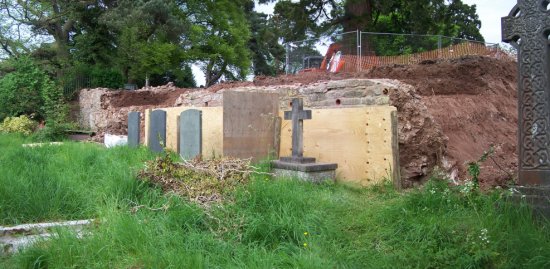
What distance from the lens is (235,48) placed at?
112 feet

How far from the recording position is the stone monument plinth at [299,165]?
7.49 metres

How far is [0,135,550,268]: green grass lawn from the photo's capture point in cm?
396

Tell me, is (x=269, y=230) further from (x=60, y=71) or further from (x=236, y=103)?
(x=60, y=71)

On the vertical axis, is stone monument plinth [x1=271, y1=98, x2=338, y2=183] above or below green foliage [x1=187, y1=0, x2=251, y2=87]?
below

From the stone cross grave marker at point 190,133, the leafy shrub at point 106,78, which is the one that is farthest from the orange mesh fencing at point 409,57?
the leafy shrub at point 106,78

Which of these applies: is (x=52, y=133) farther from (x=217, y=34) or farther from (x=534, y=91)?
(x=217, y=34)

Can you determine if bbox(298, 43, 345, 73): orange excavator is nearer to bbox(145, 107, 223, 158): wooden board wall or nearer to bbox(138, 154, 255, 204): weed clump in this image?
bbox(145, 107, 223, 158): wooden board wall

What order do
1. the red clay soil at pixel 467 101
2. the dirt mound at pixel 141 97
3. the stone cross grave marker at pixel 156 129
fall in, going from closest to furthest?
the red clay soil at pixel 467 101, the stone cross grave marker at pixel 156 129, the dirt mound at pixel 141 97

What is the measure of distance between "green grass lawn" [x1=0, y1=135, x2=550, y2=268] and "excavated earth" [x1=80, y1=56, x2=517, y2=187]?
7.86 feet

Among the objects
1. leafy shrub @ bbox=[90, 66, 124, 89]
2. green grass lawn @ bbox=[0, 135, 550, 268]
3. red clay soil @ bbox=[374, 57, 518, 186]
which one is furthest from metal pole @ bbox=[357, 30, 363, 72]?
leafy shrub @ bbox=[90, 66, 124, 89]

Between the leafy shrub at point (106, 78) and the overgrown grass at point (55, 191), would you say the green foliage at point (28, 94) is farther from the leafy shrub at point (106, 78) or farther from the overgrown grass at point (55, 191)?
the overgrown grass at point (55, 191)

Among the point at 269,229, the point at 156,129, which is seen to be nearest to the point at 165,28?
the point at 156,129

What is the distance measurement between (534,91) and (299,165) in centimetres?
351

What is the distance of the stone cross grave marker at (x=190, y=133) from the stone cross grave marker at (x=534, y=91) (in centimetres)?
601
